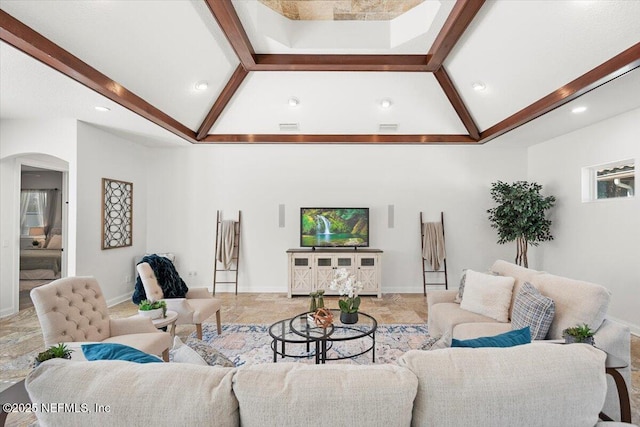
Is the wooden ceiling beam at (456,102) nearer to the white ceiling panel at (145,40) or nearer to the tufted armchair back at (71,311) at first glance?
the white ceiling panel at (145,40)

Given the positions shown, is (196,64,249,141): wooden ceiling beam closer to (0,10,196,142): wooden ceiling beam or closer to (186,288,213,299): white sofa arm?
(0,10,196,142): wooden ceiling beam

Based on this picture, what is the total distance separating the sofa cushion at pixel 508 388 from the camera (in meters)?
0.96

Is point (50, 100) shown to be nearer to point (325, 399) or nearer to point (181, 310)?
point (181, 310)

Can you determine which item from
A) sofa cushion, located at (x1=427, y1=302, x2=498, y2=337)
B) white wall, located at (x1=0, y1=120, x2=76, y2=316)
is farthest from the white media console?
white wall, located at (x1=0, y1=120, x2=76, y2=316)

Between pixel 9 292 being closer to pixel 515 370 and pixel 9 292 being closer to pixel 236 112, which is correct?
pixel 236 112

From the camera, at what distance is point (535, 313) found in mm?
2271

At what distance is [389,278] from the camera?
225 inches

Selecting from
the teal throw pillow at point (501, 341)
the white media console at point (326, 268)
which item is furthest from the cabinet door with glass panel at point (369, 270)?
the teal throw pillow at point (501, 341)

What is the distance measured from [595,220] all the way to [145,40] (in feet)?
19.6

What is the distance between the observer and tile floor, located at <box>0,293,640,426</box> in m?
2.90

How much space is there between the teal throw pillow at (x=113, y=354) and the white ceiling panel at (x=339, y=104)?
13.2 feet

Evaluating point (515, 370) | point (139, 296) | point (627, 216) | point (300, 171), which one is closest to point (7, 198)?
point (139, 296)

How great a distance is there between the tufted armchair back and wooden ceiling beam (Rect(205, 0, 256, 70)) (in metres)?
2.64

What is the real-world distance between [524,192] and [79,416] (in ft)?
18.9
